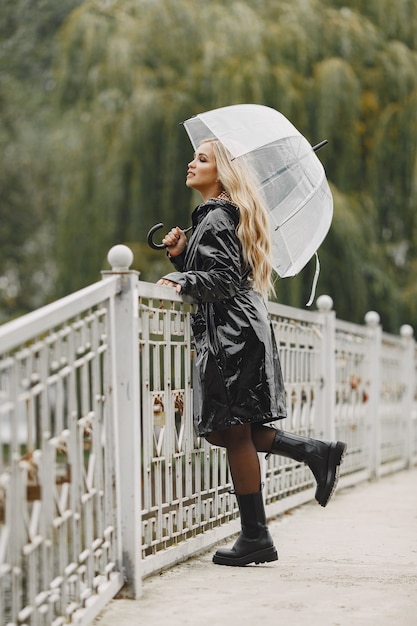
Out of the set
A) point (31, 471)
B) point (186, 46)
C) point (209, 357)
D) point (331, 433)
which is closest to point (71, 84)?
point (186, 46)

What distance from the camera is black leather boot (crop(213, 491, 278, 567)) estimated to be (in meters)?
4.69

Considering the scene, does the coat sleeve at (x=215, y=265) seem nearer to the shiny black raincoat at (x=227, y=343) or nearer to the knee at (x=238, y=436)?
the shiny black raincoat at (x=227, y=343)

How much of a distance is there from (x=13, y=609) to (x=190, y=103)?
37.0 ft

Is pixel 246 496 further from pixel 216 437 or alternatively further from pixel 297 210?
pixel 297 210

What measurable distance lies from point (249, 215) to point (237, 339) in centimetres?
49

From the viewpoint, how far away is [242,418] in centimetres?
455

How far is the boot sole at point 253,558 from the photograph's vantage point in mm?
4715

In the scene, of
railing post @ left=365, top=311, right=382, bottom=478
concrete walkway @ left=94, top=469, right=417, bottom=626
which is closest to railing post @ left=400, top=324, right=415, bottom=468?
railing post @ left=365, top=311, right=382, bottom=478

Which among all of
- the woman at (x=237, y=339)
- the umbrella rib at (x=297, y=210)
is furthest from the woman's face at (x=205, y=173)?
the umbrella rib at (x=297, y=210)

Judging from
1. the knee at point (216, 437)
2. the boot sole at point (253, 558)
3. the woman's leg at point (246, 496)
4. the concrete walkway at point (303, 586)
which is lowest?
the concrete walkway at point (303, 586)

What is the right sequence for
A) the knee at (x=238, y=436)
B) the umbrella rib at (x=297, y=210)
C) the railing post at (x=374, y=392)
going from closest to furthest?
the knee at (x=238, y=436) < the umbrella rib at (x=297, y=210) < the railing post at (x=374, y=392)

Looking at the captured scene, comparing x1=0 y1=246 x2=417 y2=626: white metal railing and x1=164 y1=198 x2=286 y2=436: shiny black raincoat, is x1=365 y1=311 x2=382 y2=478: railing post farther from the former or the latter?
x1=164 y1=198 x2=286 y2=436: shiny black raincoat

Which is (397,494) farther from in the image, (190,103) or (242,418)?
(190,103)

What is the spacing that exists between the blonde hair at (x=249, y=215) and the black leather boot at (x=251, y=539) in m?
0.81
